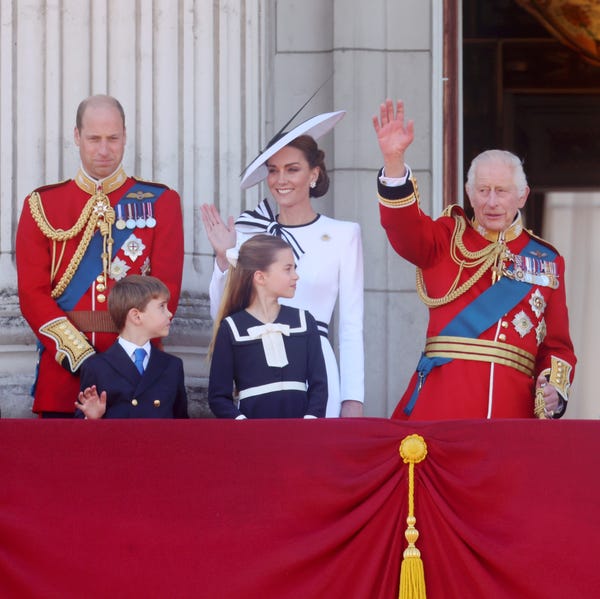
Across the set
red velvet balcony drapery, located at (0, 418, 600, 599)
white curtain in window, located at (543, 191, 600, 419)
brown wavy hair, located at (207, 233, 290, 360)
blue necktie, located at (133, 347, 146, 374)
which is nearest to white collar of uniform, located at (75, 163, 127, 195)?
brown wavy hair, located at (207, 233, 290, 360)

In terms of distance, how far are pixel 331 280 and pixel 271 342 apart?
20.5 inches

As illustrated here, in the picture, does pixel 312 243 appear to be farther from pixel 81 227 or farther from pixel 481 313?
pixel 81 227

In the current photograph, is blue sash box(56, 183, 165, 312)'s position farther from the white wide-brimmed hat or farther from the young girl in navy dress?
the young girl in navy dress

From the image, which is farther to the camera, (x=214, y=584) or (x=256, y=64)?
(x=256, y=64)

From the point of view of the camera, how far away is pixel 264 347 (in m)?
6.15

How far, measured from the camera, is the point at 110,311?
246 inches

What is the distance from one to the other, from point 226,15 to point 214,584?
9.12 feet

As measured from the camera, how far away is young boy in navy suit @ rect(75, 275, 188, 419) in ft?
20.0

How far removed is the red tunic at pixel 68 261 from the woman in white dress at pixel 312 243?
A: 142mm

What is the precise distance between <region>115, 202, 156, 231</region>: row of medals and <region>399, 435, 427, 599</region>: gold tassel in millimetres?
1435

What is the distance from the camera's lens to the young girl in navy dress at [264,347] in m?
6.12

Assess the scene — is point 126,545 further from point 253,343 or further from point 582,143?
point 582,143

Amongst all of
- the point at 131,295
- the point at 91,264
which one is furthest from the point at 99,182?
the point at 131,295

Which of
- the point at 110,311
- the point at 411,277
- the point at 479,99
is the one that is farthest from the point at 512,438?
the point at 479,99
